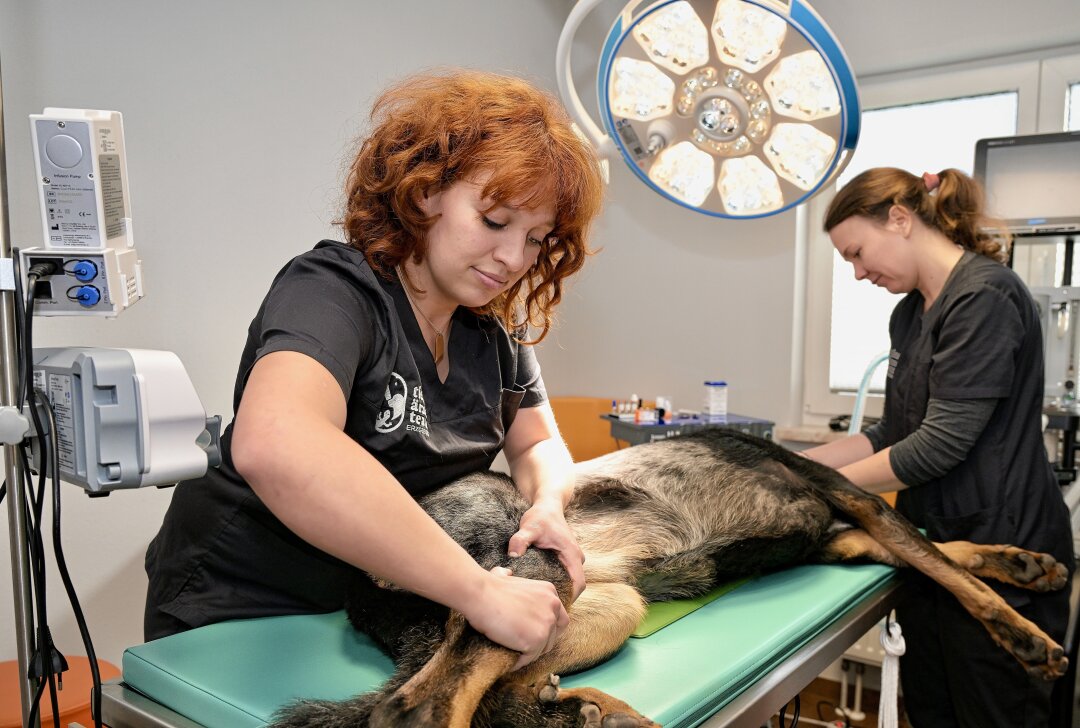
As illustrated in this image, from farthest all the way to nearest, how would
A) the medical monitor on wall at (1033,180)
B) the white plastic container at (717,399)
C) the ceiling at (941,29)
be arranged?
1. the white plastic container at (717,399)
2. the ceiling at (941,29)
3. the medical monitor on wall at (1033,180)

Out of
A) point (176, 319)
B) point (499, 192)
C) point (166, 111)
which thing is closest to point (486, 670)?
point (499, 192)

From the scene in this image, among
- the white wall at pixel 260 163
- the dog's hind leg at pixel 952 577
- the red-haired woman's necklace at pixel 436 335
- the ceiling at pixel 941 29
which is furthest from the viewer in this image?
the ceiling at pixel 941 29

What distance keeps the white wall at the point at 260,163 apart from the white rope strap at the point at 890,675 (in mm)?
1298

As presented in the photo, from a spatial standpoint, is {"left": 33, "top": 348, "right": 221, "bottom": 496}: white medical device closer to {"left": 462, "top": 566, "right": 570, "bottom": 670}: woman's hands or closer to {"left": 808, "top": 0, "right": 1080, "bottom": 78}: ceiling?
{"left": 462, "top": 566, "right": 570, "bottom": 670}: woman's hands

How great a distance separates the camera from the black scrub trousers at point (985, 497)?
1905 mm

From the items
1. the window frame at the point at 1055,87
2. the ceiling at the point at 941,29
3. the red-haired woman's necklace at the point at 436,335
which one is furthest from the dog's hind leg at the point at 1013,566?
the ceiling at the point at 941,29

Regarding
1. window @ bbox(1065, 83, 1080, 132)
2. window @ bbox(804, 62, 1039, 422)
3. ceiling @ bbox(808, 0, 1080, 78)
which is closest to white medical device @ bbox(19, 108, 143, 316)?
window @ bbox(804, 62, 1039, 422)

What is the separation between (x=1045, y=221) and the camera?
2.86 meters

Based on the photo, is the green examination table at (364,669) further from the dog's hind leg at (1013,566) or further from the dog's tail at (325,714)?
the dog's hind leg at (1013,566)

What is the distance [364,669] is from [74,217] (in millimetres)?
732

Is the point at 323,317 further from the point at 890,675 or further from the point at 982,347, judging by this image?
the point at 982,347

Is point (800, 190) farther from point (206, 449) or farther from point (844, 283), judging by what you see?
point (844, 283)

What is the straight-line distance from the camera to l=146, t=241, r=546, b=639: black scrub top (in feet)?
3.68

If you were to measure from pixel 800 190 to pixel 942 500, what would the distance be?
0.98 m
